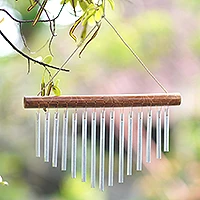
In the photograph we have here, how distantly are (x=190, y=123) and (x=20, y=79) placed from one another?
823 mm

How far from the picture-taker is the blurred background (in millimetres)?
1929

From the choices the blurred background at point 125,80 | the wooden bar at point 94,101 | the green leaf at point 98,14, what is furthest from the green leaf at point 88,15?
the blurred background at point 125,80

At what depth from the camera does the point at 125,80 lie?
6.90ft

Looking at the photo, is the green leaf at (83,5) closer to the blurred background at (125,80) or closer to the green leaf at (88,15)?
the green leaf at (88,15)

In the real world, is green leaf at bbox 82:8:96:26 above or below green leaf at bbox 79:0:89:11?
below

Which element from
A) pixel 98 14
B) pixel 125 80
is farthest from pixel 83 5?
pixel 125 80

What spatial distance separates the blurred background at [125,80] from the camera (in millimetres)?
1929

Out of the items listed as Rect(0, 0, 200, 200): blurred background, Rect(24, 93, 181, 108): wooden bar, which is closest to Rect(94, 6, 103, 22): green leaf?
Rect(24, 93, 181, 108): wooden bar

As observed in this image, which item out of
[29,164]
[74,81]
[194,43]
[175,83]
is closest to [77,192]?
[29,164]

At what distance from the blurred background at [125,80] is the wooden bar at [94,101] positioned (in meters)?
1.13

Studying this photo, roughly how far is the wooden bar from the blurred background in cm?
113

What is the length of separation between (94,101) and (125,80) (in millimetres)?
1355

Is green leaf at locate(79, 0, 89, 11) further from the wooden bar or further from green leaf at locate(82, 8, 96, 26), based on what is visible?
the wooden bar

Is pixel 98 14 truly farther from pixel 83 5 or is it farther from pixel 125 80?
pixel 125 80
